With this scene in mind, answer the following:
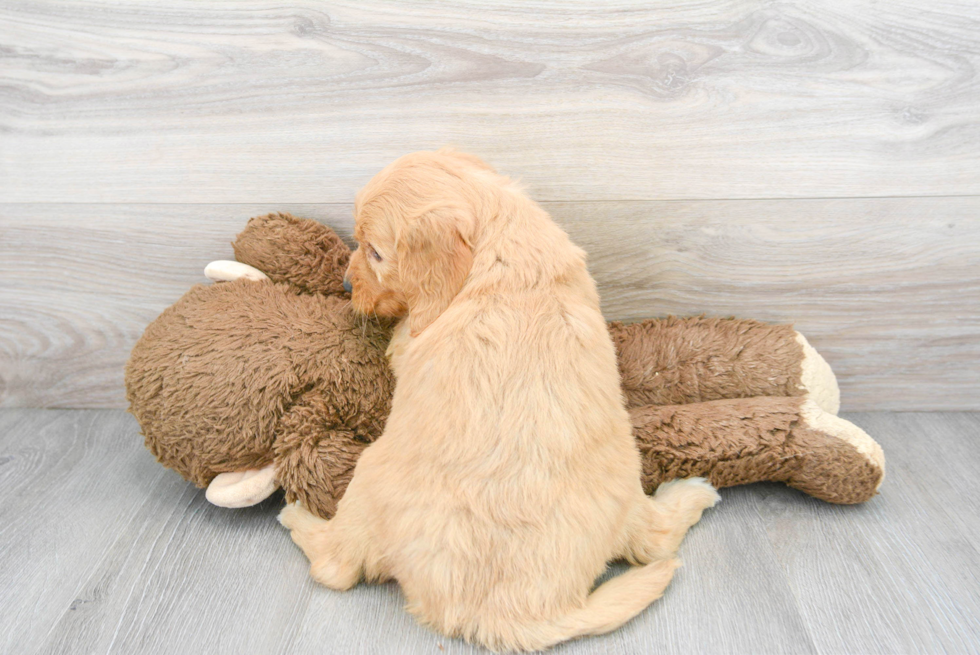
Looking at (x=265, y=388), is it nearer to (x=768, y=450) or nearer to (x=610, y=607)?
(x=610, y=607)

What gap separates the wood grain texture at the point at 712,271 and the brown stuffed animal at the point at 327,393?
4.7 inches

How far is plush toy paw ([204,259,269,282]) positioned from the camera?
1.33 meters

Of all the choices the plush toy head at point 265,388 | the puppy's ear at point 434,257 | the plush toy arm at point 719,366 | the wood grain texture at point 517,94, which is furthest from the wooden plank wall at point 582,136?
the puppy's ear at point 434,257

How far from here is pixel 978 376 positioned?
1.53 metres

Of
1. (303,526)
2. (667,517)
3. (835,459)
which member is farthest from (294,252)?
(835,459)

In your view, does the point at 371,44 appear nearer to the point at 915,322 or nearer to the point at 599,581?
the point at 599,581

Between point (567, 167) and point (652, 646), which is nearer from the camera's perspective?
point (652, 646)

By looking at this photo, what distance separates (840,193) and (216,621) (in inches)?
55.5

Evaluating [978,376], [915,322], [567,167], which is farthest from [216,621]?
[978,376]

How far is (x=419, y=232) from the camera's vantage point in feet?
3.28

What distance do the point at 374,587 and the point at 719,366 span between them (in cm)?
79

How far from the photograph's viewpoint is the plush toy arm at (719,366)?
1344mm

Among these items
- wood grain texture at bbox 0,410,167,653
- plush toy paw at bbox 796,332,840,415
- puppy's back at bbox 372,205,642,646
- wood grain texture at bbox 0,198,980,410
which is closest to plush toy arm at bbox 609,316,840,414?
plush toy paw at bbox 796,332,840,415

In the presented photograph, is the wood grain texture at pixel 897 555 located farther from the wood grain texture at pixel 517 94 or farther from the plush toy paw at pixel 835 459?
the wood grain texture at pixel 517 94
